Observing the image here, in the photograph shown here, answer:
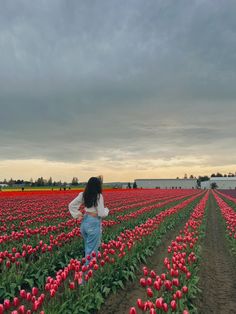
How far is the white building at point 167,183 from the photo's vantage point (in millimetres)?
161125

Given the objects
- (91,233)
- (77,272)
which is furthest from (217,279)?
(77,272)

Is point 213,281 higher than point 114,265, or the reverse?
point 114,265

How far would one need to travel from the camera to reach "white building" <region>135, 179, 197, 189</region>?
161125 millimetres

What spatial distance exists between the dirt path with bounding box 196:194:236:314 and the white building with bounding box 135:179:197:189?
14653 centimetres

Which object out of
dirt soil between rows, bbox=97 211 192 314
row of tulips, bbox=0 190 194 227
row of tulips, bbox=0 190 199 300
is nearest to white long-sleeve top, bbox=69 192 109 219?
row of tulips, bbox=0 190 199 300

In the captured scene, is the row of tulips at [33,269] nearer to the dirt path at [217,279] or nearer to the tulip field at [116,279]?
the tulip field at [116,279]

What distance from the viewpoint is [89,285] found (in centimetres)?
700

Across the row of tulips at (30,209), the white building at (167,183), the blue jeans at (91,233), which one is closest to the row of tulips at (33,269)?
the blue jeans at (91,233)

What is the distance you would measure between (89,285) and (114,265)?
6.54 feet

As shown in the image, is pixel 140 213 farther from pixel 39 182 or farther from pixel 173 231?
pixel 39 182

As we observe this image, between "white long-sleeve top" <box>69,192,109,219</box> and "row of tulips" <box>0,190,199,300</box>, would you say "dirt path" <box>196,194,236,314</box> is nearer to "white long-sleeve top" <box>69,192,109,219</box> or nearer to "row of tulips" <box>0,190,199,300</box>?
"white long-sleeve top" <box>69,192,109,219</box>

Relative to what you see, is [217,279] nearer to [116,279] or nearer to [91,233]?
[116,279]

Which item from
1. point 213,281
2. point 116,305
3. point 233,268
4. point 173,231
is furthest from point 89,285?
point 173,231

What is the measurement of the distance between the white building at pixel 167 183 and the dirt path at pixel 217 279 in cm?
14653
